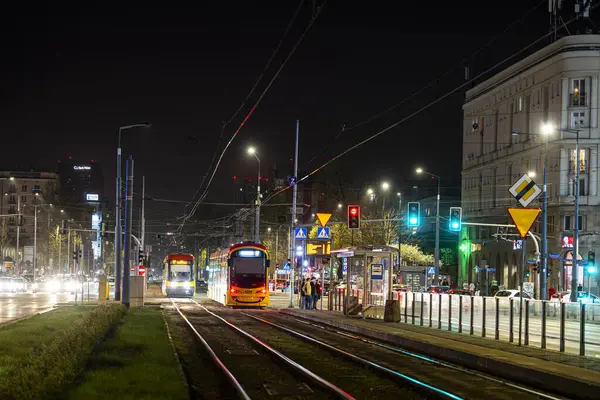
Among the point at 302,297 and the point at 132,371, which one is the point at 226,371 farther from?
the point at 302,297

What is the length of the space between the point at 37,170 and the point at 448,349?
176 meters

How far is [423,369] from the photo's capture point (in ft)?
61.6

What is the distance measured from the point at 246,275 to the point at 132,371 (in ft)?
106

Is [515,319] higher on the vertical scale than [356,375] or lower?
higher

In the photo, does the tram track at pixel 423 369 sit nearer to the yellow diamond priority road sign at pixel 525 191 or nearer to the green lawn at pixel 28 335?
the yellow diamond priority road sign at pixel 525 191

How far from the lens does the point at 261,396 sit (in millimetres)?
A: 14555

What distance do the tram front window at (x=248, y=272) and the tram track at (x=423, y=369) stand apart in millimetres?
17781

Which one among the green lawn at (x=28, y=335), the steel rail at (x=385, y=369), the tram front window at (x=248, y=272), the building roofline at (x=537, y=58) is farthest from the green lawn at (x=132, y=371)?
the building roofline at (x=537, y=58)

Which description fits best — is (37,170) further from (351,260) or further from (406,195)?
(351,260)

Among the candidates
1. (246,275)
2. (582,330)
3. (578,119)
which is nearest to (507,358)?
(582,330)

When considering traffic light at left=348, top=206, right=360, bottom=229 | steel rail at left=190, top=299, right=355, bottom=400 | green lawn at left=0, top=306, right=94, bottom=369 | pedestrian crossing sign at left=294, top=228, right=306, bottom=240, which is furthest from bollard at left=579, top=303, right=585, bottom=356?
pedestrian crossing sign at left=294, top=228, right=306, bottom=240

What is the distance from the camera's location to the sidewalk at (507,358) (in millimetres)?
15555

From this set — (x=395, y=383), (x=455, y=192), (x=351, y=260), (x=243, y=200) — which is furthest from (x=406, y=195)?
(x=395, y=383)

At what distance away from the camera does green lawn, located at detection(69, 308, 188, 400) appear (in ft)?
41.1
